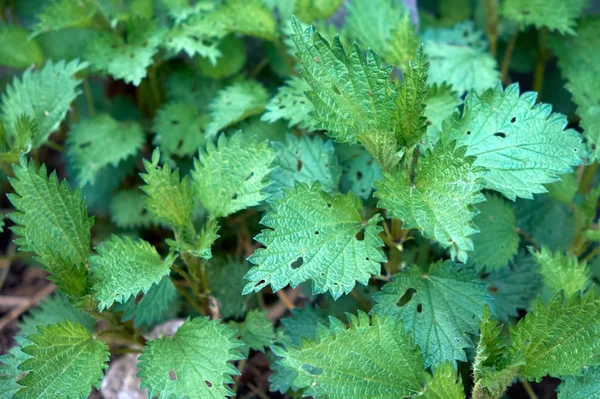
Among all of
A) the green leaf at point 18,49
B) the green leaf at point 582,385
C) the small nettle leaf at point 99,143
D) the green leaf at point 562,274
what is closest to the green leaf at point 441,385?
the green leaf at point 582,385

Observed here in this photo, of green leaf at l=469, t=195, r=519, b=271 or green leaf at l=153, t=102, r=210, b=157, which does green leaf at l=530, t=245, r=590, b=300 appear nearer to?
green leaf at l=469, t=195, r=519, b=271

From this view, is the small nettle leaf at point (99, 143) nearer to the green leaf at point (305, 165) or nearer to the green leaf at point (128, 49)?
the green leaf at point (128, 49)

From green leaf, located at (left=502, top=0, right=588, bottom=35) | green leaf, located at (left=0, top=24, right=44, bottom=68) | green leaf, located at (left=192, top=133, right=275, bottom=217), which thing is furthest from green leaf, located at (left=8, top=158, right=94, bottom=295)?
green leaf, located at (left=502, top=0, right=588, bottom=35)

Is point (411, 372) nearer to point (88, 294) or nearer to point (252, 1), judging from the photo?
point (88, 294)

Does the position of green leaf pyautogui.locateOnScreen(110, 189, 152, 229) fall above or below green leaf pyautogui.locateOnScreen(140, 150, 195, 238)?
→ below

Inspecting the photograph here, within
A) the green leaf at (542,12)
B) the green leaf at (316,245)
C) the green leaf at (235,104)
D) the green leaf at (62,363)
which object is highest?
the green leaf at (542,12)

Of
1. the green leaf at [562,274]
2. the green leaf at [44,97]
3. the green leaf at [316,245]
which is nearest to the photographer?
the green leaf at [316,245]

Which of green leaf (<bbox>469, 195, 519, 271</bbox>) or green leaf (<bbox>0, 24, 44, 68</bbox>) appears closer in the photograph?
green leaf (<bbox>469, 195, 519, 271</bbox>)

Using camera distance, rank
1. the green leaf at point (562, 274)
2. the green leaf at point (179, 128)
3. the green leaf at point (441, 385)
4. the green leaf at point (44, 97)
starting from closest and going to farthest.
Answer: the green leaf at point (441, 385) < the green leaf at point (562, 274) < the green leaf at point (44, 97) < the green leaf at point (179, 128)

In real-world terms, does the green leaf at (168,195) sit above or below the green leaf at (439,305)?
above
